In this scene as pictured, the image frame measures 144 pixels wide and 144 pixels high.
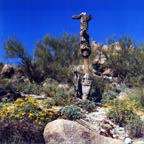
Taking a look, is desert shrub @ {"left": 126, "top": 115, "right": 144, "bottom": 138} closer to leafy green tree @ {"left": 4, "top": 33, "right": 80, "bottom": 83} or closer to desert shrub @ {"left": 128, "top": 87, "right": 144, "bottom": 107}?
desert shrub @ {"left": 128, "top": 87, "right": 144, "bottom": 107}

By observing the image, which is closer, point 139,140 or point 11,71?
point 139,140

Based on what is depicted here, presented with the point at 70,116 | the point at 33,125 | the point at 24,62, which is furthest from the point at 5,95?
the point at 24,62

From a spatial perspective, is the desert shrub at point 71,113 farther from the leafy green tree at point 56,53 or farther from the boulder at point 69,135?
the leafy green tree at point 56,53

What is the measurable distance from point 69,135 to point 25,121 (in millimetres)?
2203

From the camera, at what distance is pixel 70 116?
13.3 meters

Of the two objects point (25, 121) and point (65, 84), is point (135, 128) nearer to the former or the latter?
point (25, 121)

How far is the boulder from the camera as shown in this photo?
9703 millimetres

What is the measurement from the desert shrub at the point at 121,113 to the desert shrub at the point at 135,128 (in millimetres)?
696

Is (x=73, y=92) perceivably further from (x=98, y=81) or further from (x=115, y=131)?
(x=115, y=131)

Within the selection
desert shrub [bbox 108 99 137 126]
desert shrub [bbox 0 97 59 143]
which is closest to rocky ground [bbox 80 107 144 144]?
desert shrub [bbox 108 99 137 126]

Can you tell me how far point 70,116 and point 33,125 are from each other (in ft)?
6.79

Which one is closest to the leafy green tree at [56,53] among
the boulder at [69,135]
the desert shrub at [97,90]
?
the desert shrub at [97,90]

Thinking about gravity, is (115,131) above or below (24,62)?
below

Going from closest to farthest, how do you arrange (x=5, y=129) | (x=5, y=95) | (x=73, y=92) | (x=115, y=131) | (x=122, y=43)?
(x=5, y=129)
(x=115, y=131)
(x=5, y=95)
(x=73, y=92)
(x=122, y=43)
